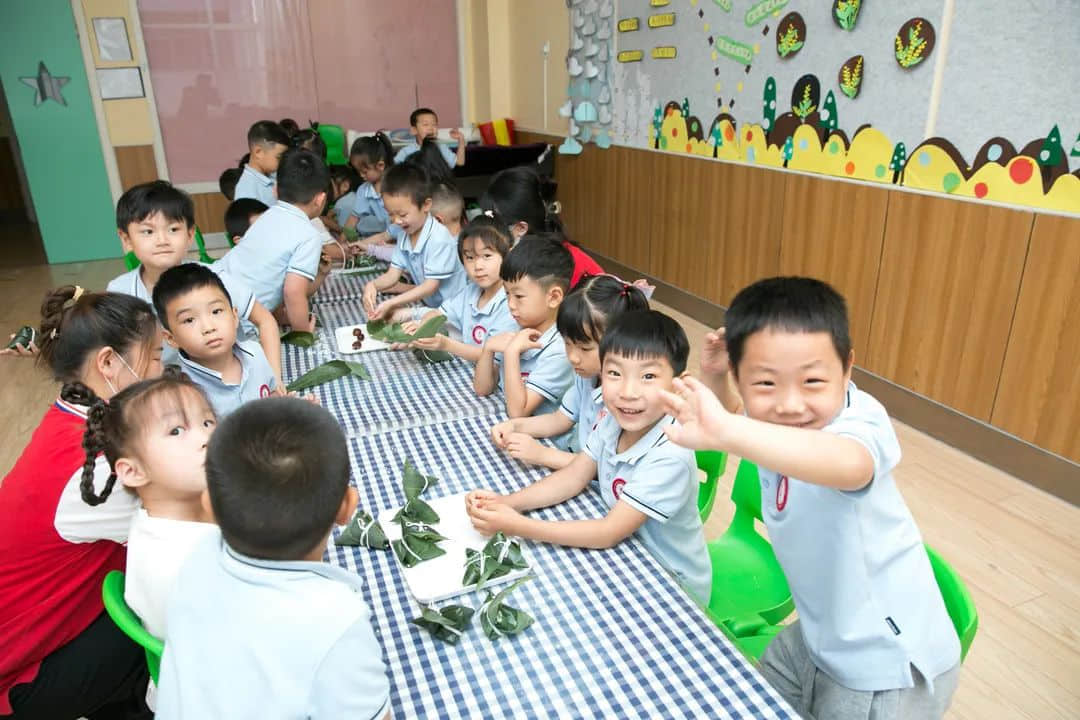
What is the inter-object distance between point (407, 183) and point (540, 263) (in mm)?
1153

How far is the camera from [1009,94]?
2768 millimetres

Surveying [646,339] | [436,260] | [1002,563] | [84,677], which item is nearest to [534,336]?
[646,339]

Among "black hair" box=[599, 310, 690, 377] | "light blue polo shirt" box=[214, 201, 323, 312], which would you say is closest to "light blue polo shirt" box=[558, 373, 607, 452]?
"black hair" box=[599, 310, 690, 377]

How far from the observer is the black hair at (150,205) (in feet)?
7.82

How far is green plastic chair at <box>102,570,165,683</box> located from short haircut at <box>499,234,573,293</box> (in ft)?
4.09

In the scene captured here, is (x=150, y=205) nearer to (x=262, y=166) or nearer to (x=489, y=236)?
(x=489, y=236)

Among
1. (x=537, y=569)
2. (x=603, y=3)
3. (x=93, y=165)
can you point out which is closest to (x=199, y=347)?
(x=537, y=569)

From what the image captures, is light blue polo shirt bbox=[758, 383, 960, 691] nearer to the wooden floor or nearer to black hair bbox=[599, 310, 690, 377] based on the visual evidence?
black hair bbox=[599, 310, 690, 377]

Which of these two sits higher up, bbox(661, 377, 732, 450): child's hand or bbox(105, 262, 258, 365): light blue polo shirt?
bbox(661, 377, 732, 450): child's hand

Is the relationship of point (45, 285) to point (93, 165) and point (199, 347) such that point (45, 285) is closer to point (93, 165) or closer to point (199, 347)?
point (93, 165)

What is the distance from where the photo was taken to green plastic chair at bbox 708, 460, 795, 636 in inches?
62.3

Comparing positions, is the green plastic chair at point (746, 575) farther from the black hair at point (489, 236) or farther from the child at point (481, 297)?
the black hair at point (489, 236)

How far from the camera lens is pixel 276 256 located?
2.75m

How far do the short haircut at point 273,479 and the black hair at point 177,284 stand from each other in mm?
1135
